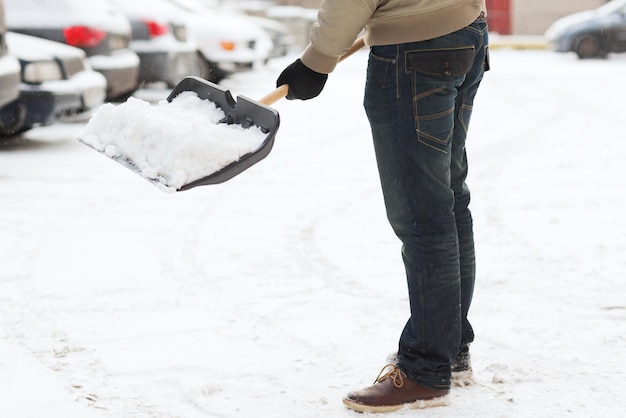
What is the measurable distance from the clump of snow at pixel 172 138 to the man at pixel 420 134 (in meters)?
0.24

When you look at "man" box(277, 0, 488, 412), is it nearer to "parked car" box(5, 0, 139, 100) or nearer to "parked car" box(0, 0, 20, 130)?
"parked car" box(0, 0, 20, 130)

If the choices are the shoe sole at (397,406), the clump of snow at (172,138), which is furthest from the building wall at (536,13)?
the shoe sole at (397,406)

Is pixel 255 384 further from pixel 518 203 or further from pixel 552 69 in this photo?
pixel 552 69

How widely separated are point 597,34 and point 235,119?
54.2 feet

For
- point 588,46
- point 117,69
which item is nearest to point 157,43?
point 117,69

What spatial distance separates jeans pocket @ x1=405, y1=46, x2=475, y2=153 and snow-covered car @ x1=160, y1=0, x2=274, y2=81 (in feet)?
35.6

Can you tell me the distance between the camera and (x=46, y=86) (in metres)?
8.11

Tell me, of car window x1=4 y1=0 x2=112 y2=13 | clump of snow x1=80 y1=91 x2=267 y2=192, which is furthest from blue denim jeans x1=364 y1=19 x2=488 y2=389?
car window x1=4 y1=0 x2=112 y2=13

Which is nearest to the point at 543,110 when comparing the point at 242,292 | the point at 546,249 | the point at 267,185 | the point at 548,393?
the point at 267,185

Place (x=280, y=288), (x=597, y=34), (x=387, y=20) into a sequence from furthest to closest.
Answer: (x=597, y=34)
(x=280, y=288)
(x=387, y=20)

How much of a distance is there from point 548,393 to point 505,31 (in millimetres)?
27073

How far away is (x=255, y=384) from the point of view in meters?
3.14

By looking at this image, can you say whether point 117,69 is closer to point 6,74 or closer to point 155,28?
point 155,28

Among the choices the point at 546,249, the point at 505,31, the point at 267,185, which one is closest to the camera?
the point at 546,249
